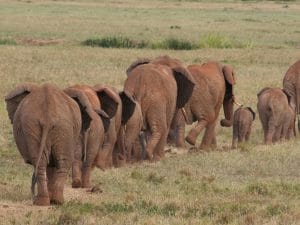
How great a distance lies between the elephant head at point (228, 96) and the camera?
17.2m

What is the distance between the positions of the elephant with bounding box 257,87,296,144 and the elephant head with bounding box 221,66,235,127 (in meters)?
0.54

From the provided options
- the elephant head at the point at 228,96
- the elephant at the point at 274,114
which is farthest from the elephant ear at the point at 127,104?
the elephant at the point at 274,114

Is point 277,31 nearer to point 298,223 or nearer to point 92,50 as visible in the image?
point 92,50

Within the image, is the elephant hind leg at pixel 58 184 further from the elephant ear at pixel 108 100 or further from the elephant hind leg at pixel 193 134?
the elephant hind leg at pixel 193 134

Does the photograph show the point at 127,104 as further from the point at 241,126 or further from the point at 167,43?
the point at 167,43

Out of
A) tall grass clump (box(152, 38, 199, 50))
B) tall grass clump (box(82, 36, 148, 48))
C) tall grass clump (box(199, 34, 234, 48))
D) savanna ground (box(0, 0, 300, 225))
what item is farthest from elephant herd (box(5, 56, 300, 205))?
tall grass clump (box(199, 34, 234, 48))

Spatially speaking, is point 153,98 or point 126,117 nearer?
point 126,117

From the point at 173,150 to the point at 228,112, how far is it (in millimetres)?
2276

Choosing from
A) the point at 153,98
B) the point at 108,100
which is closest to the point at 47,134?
the point at 108,100

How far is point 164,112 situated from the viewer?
1467cm

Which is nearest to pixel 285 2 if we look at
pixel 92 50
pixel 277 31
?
pixel 277 31

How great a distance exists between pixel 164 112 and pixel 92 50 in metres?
16.3

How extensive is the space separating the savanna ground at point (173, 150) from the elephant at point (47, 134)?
0.82 ft

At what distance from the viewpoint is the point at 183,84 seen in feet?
51.8
